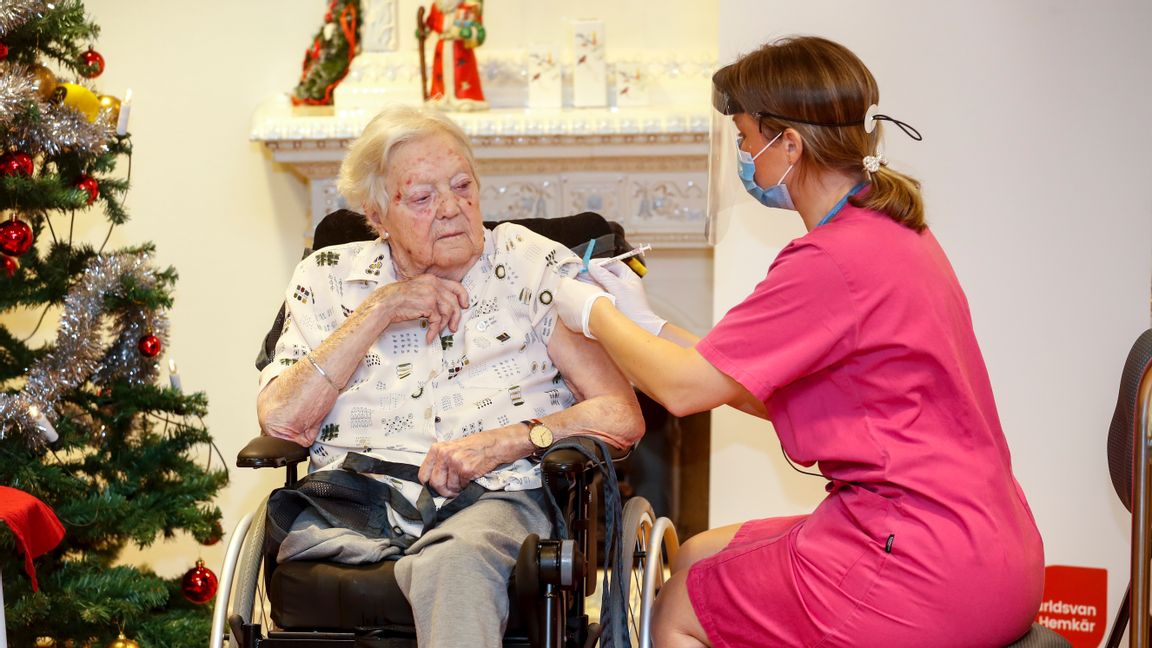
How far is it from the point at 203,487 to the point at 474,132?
4.37 ft

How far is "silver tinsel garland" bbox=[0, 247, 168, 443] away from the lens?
99.4 inches

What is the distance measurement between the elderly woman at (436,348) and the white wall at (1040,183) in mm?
932

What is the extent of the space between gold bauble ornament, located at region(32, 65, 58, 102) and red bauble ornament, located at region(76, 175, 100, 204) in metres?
0.19

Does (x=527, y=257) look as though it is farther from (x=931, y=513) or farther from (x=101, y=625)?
(x=101, y=625)

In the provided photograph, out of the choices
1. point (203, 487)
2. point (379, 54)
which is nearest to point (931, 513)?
point (203, 487)

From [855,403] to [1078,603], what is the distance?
4.74 ft

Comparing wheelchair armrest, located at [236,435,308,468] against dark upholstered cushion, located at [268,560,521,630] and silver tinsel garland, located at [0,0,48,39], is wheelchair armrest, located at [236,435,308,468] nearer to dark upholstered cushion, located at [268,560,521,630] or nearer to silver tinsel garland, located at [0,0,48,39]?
dark upholstered cushion, located at [268,560,521,630]

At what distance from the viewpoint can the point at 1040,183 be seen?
271 cm

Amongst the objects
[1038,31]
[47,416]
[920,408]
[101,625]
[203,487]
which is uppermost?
[1038,31]

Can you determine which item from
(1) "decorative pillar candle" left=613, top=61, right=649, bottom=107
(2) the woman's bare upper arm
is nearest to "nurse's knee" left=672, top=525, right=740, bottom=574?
(2) the woman's bare upper arm

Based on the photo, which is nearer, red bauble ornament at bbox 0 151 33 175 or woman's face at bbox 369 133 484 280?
woman's face at bbox 369 133 484 280

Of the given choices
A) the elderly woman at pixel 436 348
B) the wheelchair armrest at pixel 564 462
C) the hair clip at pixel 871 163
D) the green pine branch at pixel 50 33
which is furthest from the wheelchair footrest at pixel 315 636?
the green pine branch at pixel 50 33

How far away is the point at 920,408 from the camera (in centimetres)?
167

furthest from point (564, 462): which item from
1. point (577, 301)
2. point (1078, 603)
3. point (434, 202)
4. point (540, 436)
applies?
point (1078, 603)
